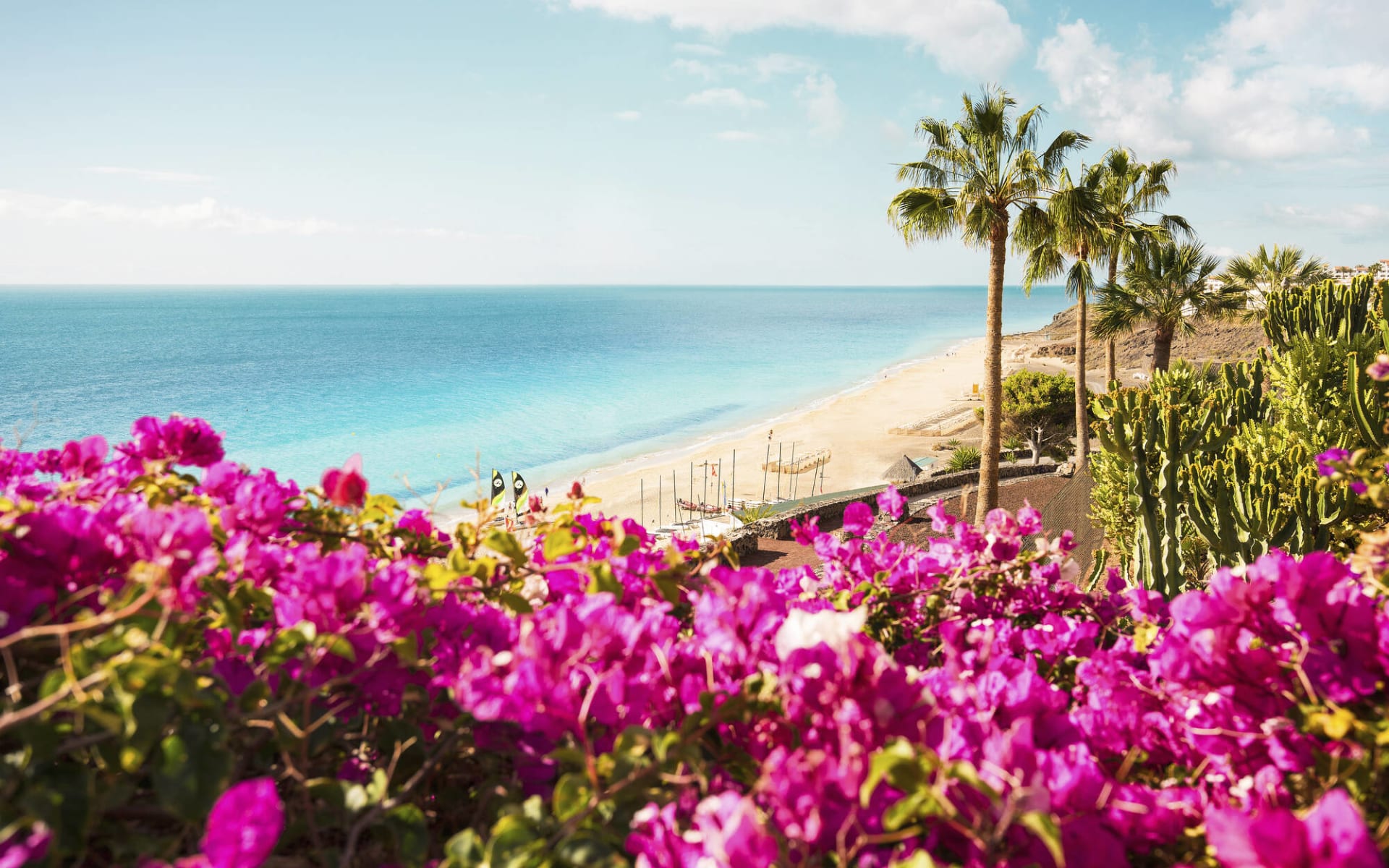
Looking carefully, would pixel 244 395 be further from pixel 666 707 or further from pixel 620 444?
pixel 666 707

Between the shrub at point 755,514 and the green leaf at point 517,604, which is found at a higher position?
the green leaf at point 517,604

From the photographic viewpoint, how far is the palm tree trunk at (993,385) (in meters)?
11.8

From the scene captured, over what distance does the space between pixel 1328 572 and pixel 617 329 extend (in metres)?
121

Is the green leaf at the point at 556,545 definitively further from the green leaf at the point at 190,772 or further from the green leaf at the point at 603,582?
the green leaf at the point at 190,772

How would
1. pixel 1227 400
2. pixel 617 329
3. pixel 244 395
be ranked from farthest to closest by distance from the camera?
pixel 617 329
pixel 244 395
pixel 1227 400

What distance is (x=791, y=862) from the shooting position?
0.95 m

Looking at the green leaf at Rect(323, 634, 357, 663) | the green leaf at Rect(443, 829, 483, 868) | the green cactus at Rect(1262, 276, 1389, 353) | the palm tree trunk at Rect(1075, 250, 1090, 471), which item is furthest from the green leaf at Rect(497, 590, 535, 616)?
the palm tree trunk at Rect(1075, 250, 1090, 471)

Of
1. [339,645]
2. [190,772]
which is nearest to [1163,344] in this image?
[339,645]

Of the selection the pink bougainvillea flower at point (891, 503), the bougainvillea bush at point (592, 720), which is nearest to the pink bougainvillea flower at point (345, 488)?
the bougainvillea bush at point (592, 720)

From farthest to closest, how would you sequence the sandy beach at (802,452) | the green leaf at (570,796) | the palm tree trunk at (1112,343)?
the sandy beach at (802,452) < the palm tree trunk at (1112,343) < the green leaf at (570,796)

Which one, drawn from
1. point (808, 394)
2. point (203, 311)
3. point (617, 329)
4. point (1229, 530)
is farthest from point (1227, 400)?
point (203, 311)

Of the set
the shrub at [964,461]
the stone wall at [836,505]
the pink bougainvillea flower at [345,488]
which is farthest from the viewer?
the shrub at [964,461]

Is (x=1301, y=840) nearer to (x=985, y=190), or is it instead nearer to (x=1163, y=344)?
(x=985, y=190)

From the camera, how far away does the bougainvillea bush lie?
0.93 meters
